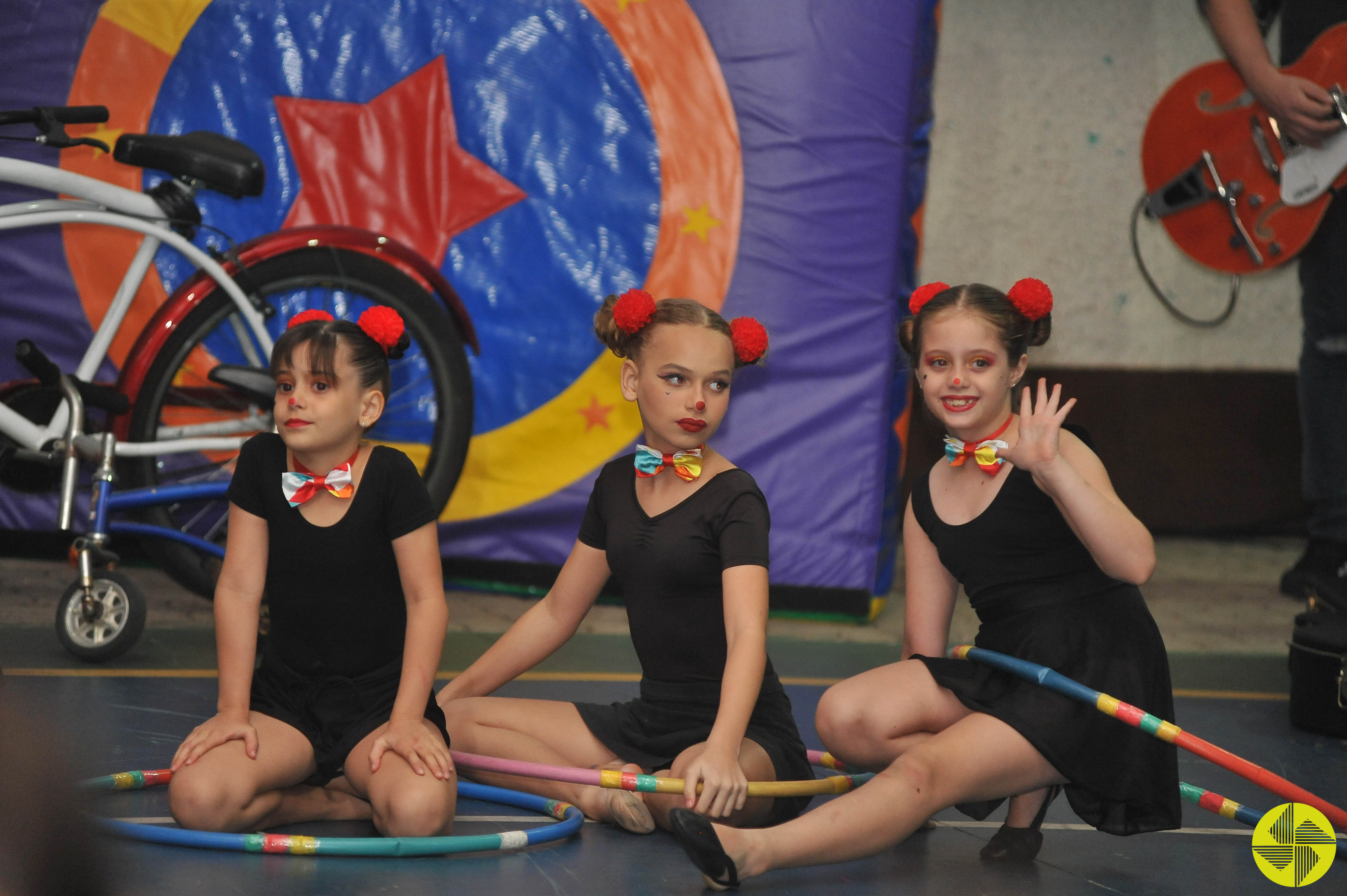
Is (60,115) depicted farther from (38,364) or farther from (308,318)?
(308,318)

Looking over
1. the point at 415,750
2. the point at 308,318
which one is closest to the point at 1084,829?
the point at 415,750

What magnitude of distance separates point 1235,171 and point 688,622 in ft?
11.6

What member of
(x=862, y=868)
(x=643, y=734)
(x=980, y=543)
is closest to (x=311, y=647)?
(x=643, y=734)

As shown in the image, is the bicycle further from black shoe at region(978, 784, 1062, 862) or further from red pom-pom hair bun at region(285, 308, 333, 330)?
black shoe at region(978, 784, 1062, 862)

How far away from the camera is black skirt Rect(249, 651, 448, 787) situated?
2062 millimetres

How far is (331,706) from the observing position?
2096 mm

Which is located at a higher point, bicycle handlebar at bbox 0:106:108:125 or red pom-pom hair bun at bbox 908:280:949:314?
bicycle handlebar at bbox 0:106:108:125

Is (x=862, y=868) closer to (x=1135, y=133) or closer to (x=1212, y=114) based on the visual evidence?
(x=1212, y=114)

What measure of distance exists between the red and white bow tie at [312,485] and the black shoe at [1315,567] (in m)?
2.79

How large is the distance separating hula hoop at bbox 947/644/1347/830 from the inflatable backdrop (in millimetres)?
1795

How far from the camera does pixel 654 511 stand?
218 centimetres

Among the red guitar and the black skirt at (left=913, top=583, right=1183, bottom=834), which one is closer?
the black skirt at (left=913, top=583, right=1183, bottom=834)

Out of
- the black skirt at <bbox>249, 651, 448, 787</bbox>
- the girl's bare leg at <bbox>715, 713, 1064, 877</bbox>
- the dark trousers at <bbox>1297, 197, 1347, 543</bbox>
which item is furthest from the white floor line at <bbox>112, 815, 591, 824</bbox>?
the dark trousers at <bbox>1297, 197, 1347, 543</bbox>
